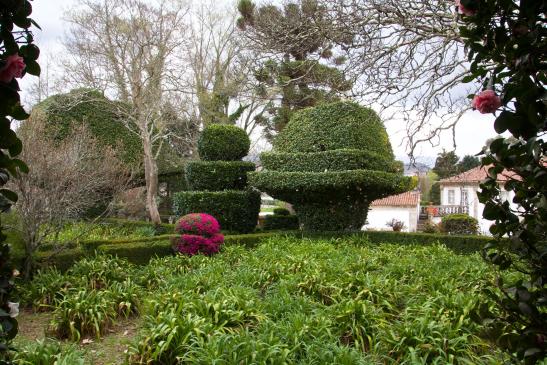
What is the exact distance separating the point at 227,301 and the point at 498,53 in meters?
4.26

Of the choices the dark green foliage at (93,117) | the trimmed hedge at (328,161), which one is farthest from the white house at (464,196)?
the dark green foliage at (93,117)

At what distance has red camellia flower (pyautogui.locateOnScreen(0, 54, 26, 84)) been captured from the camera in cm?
146

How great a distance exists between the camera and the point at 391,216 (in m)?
30.3

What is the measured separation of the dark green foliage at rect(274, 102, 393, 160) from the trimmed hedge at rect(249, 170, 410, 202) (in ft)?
3.88

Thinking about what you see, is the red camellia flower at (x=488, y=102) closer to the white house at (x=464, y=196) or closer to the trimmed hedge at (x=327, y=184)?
the trimmed hedge at (x=327, y=184)

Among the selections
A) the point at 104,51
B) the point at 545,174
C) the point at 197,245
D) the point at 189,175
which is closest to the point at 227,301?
the point at 545,174

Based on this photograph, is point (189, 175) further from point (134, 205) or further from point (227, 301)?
point (227, 301)

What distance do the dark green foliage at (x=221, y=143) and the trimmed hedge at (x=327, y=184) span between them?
1589 millimetres

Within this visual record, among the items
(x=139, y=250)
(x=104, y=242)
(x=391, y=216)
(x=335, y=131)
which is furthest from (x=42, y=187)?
(x=391, y=216)

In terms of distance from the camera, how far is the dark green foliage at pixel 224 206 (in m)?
14.0

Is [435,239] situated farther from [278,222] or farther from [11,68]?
[11,68]

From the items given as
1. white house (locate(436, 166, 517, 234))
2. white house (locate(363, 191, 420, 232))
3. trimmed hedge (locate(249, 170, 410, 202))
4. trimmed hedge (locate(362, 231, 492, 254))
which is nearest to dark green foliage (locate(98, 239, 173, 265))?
trimmed hedge (locate(249, 170, 410, 202))

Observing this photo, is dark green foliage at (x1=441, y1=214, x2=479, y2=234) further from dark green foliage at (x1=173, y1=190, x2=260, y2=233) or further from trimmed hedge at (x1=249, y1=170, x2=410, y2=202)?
dark green foliage at (x1=173, y1=190, x2=260, y2=233)

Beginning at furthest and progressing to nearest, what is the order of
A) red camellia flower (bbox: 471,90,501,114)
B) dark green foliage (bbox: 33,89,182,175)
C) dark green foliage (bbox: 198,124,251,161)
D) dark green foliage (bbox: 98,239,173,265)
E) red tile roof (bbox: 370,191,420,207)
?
red tile roof (bbox: 370,191,420,207) → dark green foliage (bbox: 33,89,182,175) → dark green foliage (bbox: 198,124,251,161) → dark green foliage (bbox: 98,239,173,265) → red camellia flower (bbox: 471,90,501,114)
